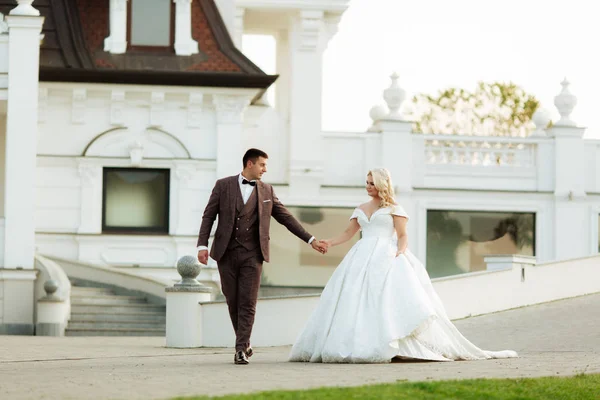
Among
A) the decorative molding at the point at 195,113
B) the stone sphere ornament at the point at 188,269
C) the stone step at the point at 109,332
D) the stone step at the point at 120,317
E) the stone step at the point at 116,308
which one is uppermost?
the decorative molding at the point at 195,113

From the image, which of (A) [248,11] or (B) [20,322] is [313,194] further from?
(B) [20,322]

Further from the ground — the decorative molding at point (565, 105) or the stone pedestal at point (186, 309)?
the decorative molding at point (565, 105)

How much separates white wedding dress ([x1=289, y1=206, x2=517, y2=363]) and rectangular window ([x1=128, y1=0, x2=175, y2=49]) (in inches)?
626

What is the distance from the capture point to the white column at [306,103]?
28953mm

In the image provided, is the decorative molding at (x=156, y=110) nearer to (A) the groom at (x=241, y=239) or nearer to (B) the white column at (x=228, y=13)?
(B) the white column at (x=228, y=13)

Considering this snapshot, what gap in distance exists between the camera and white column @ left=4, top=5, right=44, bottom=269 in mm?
23469

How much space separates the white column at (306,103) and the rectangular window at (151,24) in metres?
2.88

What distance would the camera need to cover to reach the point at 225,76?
27547 mm

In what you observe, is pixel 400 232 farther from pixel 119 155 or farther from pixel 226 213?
pixel 119 155

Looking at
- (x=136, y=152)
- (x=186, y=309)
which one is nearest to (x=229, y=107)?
(x=136, y=152)

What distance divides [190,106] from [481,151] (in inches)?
268

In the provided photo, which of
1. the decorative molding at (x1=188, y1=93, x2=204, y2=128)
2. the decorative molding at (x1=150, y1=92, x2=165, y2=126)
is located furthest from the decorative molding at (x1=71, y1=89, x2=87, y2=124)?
the decorative molding at (x1=188, y1=93, x2=204, y2=128)

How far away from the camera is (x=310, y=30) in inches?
1150

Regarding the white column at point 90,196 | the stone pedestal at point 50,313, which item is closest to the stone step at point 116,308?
the stone pedestal at point 50,313
